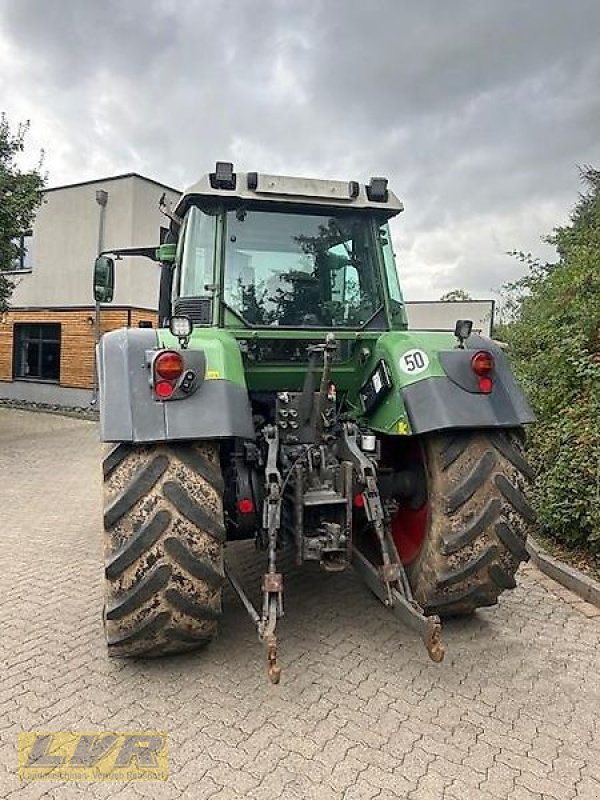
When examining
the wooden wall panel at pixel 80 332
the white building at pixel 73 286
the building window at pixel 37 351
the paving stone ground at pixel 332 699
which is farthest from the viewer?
the building window at pixel 37 351

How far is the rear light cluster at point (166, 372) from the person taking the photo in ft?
10.1

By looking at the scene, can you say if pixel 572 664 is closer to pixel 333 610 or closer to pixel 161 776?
pixel 333 610

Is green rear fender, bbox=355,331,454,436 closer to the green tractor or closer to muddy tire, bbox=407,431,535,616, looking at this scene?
the green tractor

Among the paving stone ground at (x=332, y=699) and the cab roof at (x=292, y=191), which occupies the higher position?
the cab roof at (x=292, y=191)

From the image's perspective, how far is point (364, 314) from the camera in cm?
414

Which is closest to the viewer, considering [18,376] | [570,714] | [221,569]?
[570,714]

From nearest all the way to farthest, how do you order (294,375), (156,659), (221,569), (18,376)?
(221,569)
(156,659)
(294,375)
(18,376)

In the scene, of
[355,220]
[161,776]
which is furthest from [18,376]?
[161,776]

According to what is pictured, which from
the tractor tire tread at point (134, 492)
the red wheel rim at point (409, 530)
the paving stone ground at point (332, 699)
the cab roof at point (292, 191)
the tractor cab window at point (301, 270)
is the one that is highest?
the cab roof at point (292, 191)

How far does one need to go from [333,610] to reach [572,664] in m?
1.38

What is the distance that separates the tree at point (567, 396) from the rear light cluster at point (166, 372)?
325 cm

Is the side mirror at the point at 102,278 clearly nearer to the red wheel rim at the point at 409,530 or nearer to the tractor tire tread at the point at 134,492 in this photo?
the tractor tire tread at the point at 134,492

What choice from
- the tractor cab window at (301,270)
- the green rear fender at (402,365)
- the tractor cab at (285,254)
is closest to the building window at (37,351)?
the tractor cab at (285,254)

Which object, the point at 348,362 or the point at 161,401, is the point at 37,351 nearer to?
the point at 348,362
